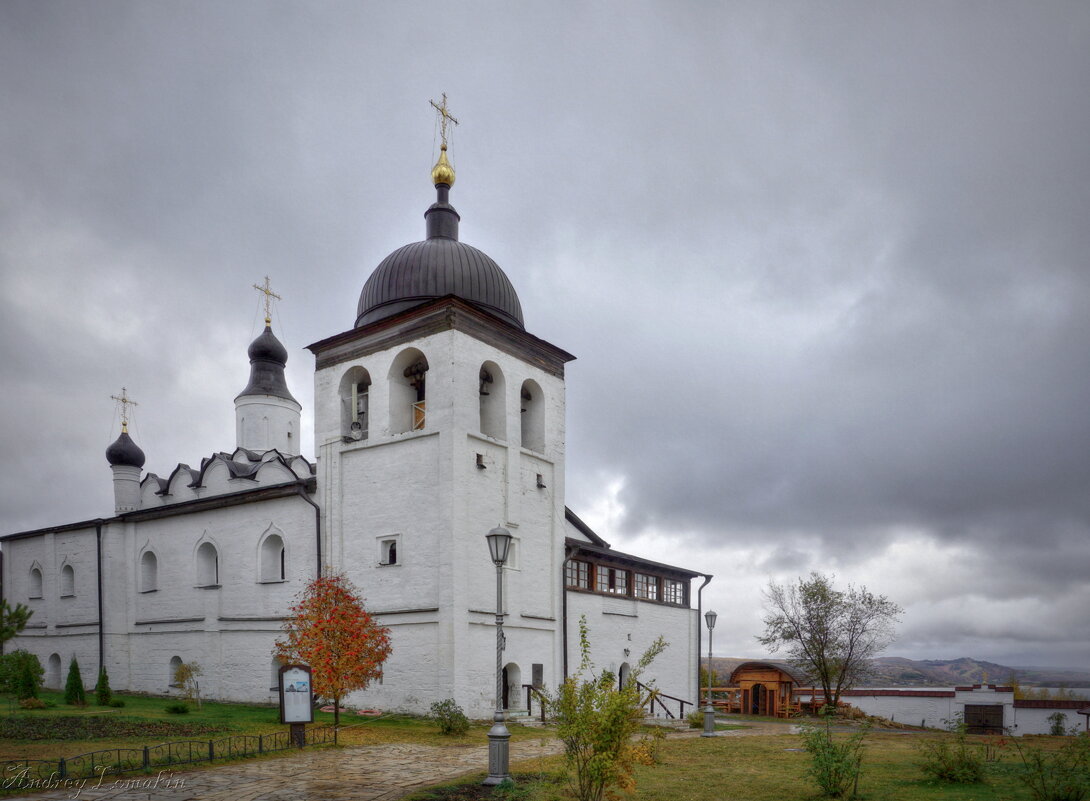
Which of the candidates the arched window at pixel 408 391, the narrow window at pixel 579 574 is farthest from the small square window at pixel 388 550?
the narrow window at pixel 579 574

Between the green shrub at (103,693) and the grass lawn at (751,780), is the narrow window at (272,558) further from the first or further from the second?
the grass lawn at (751,780)

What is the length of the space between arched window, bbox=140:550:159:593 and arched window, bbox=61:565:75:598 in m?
3.80

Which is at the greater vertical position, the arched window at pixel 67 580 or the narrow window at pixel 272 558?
the narrow window at pixel 272 558

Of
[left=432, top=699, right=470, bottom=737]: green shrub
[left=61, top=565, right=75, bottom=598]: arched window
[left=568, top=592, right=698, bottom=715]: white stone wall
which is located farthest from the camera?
[left=61, top=565, right=75, bottom=598]: arched window

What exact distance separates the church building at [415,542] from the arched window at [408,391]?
60 millimetres

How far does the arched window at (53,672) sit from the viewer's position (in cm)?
3241

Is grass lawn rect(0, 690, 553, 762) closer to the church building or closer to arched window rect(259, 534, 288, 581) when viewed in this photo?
the church building

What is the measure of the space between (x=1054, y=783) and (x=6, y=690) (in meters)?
26.3

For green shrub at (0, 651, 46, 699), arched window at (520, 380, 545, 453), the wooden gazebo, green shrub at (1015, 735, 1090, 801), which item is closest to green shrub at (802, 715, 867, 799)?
green shrub at (1015, 735, 1090, 801)

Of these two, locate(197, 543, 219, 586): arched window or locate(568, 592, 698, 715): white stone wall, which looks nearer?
locate(568, 592, 698, 715): white stone wall

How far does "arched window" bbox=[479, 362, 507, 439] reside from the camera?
24.8 m

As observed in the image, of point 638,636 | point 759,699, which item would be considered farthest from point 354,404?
point 759,699

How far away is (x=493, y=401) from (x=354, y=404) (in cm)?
437

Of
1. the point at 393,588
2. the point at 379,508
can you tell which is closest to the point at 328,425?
the point at 379,508
